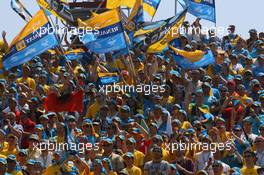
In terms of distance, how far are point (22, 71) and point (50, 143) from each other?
4.88m

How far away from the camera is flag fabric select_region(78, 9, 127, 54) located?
76.4ft

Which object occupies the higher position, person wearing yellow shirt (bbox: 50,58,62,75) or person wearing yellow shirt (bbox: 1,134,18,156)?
person wearing yellow shirt (bbox: 1,134,18,156)

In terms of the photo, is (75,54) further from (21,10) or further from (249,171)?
(249,171)

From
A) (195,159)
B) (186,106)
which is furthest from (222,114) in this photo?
(195,159)

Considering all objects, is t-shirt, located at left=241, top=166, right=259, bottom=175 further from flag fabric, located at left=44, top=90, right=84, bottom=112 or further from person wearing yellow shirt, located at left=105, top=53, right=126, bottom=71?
person wearing yellow shirt, located at left=105, top=53, right=126, bottom=71

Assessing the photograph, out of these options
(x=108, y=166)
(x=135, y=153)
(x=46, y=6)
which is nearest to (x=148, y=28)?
(x=46, y=6)

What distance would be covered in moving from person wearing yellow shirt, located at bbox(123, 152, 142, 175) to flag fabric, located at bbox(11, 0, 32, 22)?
27.1ft

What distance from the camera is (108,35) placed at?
922 inches

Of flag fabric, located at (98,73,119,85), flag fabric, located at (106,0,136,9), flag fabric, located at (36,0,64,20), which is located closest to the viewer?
flag fabric, located at (98,73,119,85)

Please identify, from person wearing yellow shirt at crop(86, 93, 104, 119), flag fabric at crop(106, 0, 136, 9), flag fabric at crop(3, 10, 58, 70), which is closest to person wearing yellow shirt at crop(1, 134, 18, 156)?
flag fabric at crop(3, 10, 58, 70)

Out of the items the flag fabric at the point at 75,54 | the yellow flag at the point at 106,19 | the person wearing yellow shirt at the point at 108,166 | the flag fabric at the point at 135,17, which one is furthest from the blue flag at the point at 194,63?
the person wearing yellow shirt at the point at 108,166

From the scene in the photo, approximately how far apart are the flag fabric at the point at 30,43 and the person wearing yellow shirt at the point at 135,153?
320 cm

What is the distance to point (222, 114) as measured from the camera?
71.6 ft

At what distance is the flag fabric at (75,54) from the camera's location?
1007 inches
